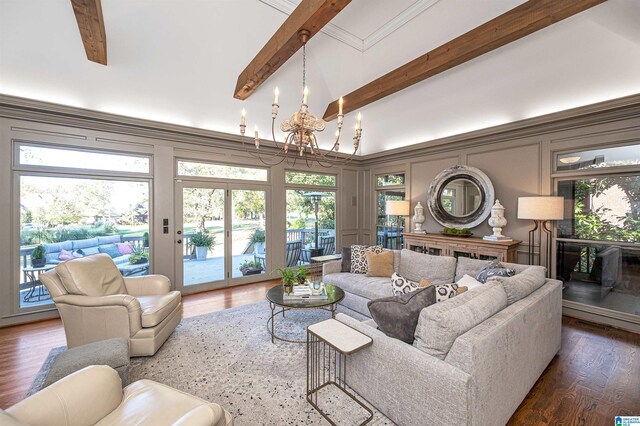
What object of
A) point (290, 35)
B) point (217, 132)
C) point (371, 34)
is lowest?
point (217, 132)

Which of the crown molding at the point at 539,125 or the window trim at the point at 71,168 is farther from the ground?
the crown molding at the point at 539,125

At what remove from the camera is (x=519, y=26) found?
8.48 ft

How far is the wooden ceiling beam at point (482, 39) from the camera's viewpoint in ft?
7.80

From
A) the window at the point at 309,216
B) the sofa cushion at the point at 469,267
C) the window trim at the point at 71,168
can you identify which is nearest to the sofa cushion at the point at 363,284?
the sofa cushion at the point at 469,267

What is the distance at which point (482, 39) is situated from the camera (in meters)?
2.88

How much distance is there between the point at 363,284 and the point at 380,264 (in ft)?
1.60

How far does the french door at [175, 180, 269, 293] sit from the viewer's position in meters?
4.62

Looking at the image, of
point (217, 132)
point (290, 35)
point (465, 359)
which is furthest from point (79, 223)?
point (465, 359)

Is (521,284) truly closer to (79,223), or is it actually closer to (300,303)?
(300,303)

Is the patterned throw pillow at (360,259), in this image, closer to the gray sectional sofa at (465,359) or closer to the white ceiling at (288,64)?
the gray sectional sofa at (465,359)

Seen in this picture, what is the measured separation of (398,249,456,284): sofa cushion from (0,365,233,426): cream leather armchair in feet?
9.72

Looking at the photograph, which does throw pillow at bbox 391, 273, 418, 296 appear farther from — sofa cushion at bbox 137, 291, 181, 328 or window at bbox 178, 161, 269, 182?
window at bbox 178, 161, 269, 182

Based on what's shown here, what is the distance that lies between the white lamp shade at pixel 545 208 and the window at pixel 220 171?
4395 mm

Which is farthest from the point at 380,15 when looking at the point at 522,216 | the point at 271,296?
the point at 271,296
